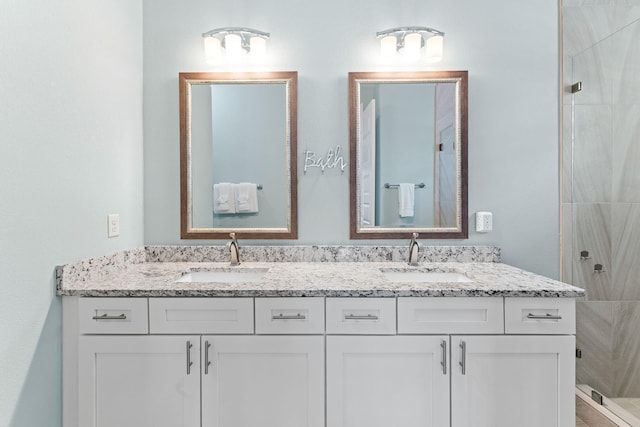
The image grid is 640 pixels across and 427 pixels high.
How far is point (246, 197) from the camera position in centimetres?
206

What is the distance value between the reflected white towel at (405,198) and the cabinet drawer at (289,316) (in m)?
0.81

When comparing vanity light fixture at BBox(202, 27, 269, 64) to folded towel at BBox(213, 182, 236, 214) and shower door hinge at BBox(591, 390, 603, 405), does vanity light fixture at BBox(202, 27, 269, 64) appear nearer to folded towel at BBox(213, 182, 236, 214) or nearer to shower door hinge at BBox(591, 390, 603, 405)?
folded towel at BBox(213, 182, 236, 214)

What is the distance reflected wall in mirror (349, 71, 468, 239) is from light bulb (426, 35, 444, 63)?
81mm

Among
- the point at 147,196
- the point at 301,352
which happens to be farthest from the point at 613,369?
the point at 147,196

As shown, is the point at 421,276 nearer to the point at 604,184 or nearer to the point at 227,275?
the point at 227,275

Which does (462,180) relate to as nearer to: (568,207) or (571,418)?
(568,207)

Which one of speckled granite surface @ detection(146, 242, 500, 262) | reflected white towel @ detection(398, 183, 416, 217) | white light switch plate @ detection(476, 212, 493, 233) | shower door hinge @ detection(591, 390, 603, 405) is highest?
reflected white towel @ detection(398, 183, 416, 217)

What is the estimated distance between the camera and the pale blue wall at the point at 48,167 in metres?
1.21

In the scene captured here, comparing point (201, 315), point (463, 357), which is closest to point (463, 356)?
point (463, 357)

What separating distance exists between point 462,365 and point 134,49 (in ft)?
6.89

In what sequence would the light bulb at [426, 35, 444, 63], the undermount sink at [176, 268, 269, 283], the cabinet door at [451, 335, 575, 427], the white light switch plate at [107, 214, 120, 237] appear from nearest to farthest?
the cabinet door at [451, 335, 575, 427]
the white light switch plate at [107, 214, 120, 237]
the undermount sink at [176, 268, 269, 283]
the light bulb at [426, 35, 444, 63]

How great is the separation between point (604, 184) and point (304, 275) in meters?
1.59

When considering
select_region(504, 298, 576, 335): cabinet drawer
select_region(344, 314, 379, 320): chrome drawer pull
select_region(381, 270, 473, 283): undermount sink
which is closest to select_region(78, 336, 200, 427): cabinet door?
select_region(344, 314, 379, 320): chrome drawer pull

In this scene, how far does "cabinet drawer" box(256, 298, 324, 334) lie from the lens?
144 cm
